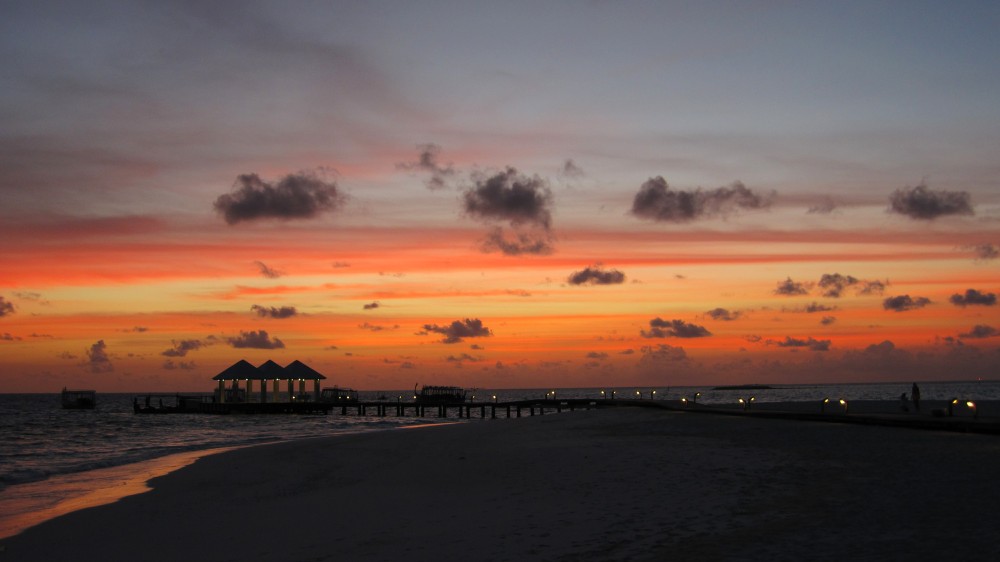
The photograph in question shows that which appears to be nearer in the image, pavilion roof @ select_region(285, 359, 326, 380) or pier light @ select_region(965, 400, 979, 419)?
pier light @ select_region(965, 400, 979, 419)

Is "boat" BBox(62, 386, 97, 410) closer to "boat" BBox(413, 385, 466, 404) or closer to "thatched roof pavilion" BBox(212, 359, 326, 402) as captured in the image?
"thatched roof pavilion" BBox(212, 359, 326, 402)

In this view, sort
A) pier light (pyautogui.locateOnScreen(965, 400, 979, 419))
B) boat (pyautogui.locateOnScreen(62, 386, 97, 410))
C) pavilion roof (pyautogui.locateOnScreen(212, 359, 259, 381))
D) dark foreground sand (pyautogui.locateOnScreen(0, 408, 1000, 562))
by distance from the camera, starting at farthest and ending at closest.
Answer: boat (pyautogui.locateOnScreen(62, 386, 97, 410)) < pavilion roof (pyautogui.locateOnScreen(212, 359, 259, 381)) < pier light (pyautogui.locateOnScreen(965, 400, 979, 419)) < dark foreground sand (pyautogui.locateOnScreen(0, 408, 1000, 562))

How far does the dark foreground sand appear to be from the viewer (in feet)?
33.7

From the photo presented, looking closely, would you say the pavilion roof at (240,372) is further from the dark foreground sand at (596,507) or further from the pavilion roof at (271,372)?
the dark foreground sand at (596,507)

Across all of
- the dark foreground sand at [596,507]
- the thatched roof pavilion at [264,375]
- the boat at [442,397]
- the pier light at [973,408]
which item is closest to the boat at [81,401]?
the thatched roof pavilion at [264,375]

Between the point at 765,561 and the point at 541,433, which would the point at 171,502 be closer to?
the point at 765,561

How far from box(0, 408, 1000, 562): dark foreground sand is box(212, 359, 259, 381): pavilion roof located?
66.5m

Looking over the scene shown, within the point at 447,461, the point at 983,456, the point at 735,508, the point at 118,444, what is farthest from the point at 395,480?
the point at 118,444

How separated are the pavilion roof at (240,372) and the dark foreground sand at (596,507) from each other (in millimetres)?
66468

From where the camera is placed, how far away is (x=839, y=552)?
934cm

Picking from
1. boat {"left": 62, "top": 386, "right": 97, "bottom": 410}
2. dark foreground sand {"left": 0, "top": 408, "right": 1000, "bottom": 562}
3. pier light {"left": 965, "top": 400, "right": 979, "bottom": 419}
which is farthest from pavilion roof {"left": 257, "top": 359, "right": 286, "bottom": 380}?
pier light {"left": 965, "top": 400, "right": 979, "bottom": 419}

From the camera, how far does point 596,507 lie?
13234mm

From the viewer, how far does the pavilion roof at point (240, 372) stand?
88562mm

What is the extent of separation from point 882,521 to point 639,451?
35.3 ft
